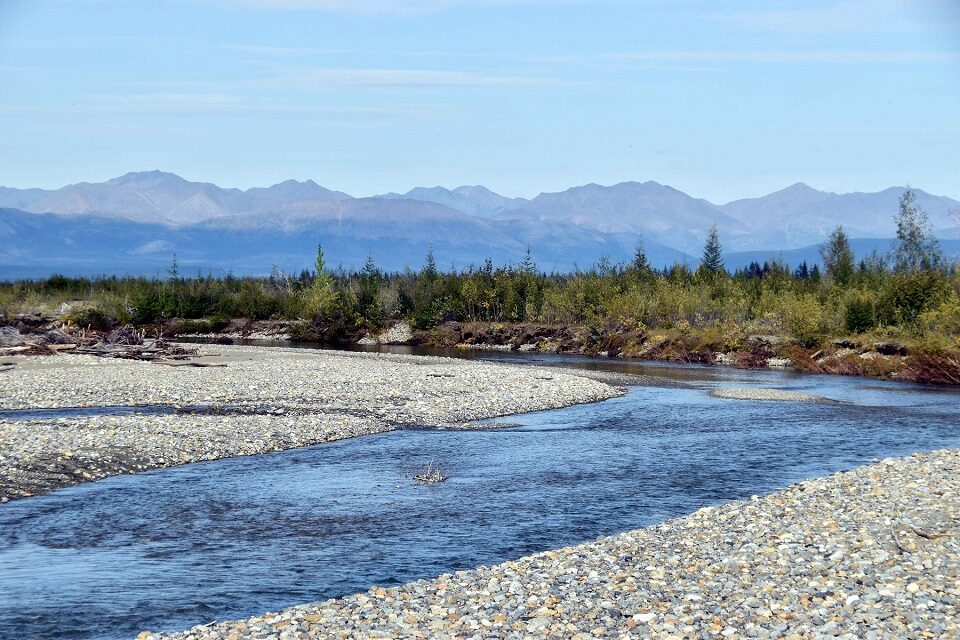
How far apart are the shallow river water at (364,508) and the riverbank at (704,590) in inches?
51.8

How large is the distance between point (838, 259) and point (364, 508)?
96746 mm

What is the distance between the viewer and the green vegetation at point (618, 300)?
66.8 m

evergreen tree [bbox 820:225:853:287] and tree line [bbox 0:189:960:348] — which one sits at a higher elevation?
evergreen tree [bbox 820:225:853:287]

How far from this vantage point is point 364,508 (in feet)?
70.7

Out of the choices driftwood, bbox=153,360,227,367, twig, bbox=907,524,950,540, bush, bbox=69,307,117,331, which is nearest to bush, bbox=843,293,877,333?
driftwood, bbox=153,360,227,367

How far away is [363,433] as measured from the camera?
32.1 meters

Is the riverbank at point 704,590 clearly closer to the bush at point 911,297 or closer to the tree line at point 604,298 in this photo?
the tree line at point 604,298

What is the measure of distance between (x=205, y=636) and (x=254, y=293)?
93481 mm

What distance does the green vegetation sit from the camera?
66.8m

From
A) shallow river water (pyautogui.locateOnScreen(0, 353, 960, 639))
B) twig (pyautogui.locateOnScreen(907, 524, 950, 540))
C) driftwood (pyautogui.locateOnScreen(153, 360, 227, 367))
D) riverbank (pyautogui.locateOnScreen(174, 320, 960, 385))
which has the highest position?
riverbank (pyautogui.locateOnScreen(174, 320, 960, 385))

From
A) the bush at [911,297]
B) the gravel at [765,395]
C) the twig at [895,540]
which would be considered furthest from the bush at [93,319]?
the twig at [895,540]

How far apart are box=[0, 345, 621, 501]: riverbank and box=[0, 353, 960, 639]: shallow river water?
4.79ft

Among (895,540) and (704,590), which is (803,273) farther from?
(704,590)

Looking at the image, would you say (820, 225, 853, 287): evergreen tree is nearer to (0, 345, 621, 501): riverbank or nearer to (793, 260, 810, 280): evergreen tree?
(793, 260, 810, 280): evergreen tree
